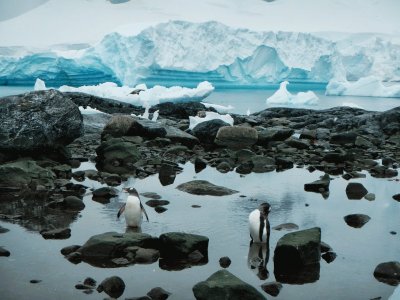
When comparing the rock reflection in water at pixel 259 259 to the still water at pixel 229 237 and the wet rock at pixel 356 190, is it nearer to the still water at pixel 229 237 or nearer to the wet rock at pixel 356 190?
the still water at pixel 229 237

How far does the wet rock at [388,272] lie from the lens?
3736mm

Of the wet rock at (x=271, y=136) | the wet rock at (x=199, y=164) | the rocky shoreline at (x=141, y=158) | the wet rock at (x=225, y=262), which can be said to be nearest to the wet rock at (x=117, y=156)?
the rocky shoreline at (x=141, y=158)

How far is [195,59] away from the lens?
30188 mm

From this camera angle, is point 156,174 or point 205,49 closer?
point 156,174

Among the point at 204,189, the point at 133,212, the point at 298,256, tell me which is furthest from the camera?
the point at 204,189

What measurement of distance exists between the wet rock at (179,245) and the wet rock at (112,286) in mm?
716

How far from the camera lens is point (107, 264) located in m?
3.89

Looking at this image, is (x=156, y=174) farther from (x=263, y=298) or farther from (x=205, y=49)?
(x=205, y=49)

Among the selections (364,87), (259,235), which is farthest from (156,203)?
(364,87)

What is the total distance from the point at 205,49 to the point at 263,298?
27673 millimetres

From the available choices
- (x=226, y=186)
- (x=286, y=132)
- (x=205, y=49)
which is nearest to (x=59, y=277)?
(x=226, y=186)

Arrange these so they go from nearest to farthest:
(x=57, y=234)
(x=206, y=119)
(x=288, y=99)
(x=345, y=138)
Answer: (x=57, y=234) → (x=345, y=138) → (x=206, y=119) → (x=288, y=99)

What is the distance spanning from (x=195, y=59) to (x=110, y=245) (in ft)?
87.8

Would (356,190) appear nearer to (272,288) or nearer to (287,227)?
(287,227)
